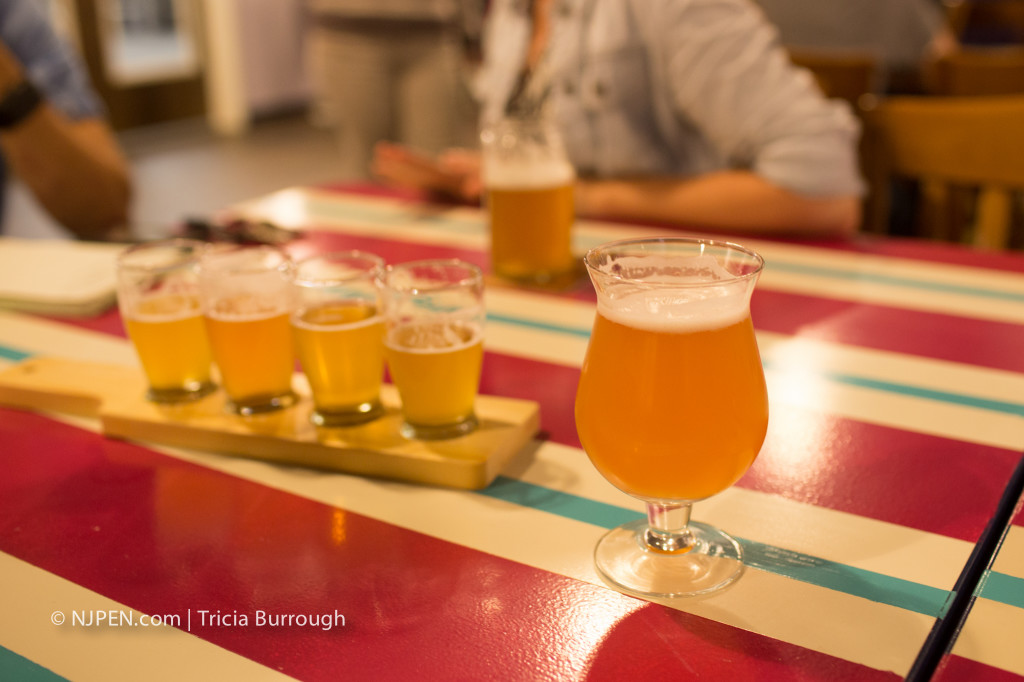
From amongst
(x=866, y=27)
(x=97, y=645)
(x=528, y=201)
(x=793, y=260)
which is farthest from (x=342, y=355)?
(x=866, y=27)

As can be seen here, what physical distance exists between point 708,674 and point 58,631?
1.56ft

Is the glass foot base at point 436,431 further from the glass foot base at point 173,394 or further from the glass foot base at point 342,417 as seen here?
the glass foot base at point 173,394

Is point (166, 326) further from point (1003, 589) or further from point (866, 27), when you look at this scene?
point (866, 27)

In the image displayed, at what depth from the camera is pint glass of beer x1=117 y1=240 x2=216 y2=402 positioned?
0.97 m

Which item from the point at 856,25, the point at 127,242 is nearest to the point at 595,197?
the point at 127,242

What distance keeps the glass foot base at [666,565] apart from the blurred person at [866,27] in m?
2.90

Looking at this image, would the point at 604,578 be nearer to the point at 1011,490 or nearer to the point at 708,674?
the point at 708,674

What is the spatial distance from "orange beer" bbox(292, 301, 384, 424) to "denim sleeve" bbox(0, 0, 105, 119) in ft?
5.81

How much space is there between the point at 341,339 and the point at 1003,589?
61 centimetres

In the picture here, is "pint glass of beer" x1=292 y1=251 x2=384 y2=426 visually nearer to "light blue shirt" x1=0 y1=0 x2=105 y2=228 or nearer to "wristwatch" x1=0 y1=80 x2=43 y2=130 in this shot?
"wristwatch" x1=0 y1=80 x2=43 y2=130

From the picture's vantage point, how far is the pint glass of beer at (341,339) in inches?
34.9

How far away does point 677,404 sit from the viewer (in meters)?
0.66

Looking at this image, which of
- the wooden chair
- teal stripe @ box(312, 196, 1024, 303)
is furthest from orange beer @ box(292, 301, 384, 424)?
the wooden chair

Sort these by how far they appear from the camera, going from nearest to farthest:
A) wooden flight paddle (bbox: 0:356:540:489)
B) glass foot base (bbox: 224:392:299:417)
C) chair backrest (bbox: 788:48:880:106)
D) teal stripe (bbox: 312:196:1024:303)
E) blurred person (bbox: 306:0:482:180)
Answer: wooden flight paddle (bbox: 0:356:540:489), glass foot base (bbox: 224:392:299:417), teal stripe (bbox: 312:196:1024:303), chair backrest (bbox: 788:48:880:106), blurred person (bbox: 306:0:482:180)
